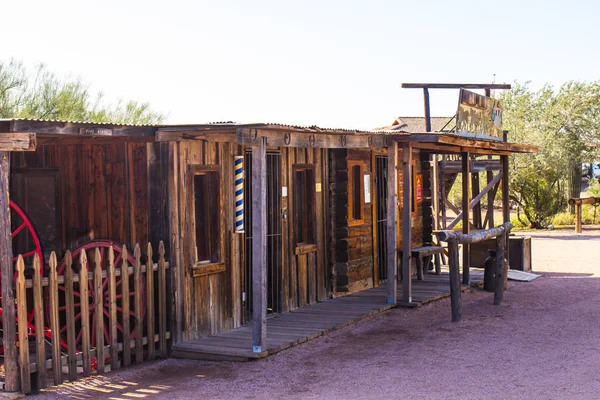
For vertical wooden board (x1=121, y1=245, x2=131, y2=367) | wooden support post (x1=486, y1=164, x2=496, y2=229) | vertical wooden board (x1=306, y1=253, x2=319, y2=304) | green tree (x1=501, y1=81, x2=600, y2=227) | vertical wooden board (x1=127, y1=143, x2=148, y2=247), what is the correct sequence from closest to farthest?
vertical wooden board (x1=121, y1=245, x2=131, y2=367) → vertical wooden board (x1=127, y1=143, x2=148, y2=247) → vertical wooden board (x1=306, y1=253, x2=319, y2=304) → wooden support post (x1=486, y1=164, x2=496, y2=229) → green tree (x1=501, y1=81, x2=600, y2=227)

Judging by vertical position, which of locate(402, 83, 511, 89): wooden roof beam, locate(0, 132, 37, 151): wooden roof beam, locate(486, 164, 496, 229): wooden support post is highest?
locate(402, 83, 511, 89): wooden roof beam

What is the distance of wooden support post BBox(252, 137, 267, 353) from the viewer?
903cm

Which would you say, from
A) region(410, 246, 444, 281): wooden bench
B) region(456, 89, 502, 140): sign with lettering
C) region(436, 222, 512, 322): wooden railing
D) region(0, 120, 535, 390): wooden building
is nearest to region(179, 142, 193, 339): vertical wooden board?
region(0, 120, 535, 390): wooden building

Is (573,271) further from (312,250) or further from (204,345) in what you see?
(204,345)

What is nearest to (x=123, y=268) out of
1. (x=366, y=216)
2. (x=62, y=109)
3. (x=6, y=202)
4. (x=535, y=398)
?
(x=6, y=202)

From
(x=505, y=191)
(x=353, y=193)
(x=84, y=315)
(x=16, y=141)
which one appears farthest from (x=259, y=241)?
(x=505, y=191)

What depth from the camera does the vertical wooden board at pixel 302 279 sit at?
1228cm

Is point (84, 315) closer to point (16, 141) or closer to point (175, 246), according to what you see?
point (175, 246)

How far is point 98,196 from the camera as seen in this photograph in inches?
389

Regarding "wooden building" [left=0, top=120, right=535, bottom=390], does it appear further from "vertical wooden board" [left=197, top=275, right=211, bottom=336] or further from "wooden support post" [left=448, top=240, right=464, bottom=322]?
"wooden support post" [left=448, top=240, right=464, bottom=322]

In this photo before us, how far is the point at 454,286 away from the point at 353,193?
2.81m

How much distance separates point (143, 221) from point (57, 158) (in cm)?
129

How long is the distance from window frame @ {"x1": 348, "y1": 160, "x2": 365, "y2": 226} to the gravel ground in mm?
1947

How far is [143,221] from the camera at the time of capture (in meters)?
A: 9.70
